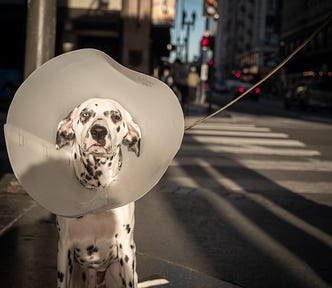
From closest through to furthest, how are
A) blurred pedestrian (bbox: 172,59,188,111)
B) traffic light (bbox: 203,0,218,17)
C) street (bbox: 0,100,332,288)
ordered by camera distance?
street (bbox: 0,100,332,288) → blurred pedestrian (bbox: 172,59,188,111) → traffic light (bbox: 203,0,218,17)

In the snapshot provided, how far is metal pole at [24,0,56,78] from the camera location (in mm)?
5309

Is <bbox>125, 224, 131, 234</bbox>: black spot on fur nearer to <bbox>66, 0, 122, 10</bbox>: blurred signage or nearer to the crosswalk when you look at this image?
the crosswalk

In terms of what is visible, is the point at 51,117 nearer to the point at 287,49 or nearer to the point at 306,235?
the point at 306,235

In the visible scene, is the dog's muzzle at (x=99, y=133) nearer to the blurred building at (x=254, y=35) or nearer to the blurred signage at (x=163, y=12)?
the blurred signage at (x=163, y=12)

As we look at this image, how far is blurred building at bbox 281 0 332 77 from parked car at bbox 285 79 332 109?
15.3m

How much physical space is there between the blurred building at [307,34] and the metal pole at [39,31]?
40.3 meters

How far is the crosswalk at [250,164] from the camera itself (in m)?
6.93

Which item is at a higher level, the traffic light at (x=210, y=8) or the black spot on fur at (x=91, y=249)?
the traffic light at (x=210, y=8)

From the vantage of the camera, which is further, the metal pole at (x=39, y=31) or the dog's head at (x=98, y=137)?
the metal pole at (x=39, y=31)

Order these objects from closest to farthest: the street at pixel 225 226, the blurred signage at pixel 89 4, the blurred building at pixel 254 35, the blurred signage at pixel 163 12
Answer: the street at pixel 225 226, the blurred signage at pixel 89 4, the blurred signage at pixel 163 12, the blurred building at pixel 254 35

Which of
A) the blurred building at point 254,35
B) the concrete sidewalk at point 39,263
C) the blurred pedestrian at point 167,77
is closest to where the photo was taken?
the concrete sidewalk at point 39,263

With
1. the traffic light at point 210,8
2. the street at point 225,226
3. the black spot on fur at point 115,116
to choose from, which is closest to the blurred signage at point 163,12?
the traffic light at point 210,8

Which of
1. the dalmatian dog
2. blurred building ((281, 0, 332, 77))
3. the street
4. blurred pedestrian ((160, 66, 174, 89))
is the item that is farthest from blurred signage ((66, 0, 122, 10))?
blurred building ((281, 0, 332, 77))

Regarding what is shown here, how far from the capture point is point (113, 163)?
6.93 feet
